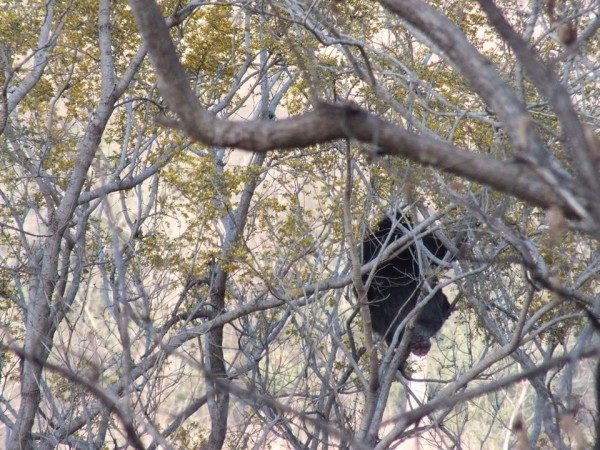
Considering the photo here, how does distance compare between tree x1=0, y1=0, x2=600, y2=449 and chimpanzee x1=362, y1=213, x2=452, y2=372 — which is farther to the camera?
chimpanzee x1=362, y1=213, x2=452, y2=372

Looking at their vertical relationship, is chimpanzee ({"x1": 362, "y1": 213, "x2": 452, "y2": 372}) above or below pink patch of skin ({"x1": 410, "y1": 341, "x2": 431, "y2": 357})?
above

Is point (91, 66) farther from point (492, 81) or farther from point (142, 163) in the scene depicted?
point (492, 81)

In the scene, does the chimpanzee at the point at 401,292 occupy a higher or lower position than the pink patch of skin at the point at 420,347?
higher

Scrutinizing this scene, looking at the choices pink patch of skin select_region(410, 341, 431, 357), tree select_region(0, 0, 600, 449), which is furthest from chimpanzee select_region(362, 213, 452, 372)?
tree select_region(0, 0, 600, 449)

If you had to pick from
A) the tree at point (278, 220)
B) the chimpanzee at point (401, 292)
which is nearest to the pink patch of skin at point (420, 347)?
the chimpanzee at point (401, 292)

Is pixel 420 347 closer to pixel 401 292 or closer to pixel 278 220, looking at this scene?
pixel 401 292

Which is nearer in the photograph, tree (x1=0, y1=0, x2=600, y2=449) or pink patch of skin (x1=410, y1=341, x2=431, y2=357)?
tree (x1=0, y1=0, x2=600, y2=449)

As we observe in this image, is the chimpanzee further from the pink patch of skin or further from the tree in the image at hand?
the tree

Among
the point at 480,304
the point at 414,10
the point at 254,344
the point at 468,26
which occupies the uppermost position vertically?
the point at 468,26

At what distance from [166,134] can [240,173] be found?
99 cm

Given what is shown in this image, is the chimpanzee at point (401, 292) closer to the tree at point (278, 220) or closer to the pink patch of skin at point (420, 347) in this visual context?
the pink patch of skin at point (420, 347)

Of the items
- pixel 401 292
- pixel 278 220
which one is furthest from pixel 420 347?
pixel 278 220

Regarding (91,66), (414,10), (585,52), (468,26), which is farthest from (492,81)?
(91,66)

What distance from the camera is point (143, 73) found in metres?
6.44
